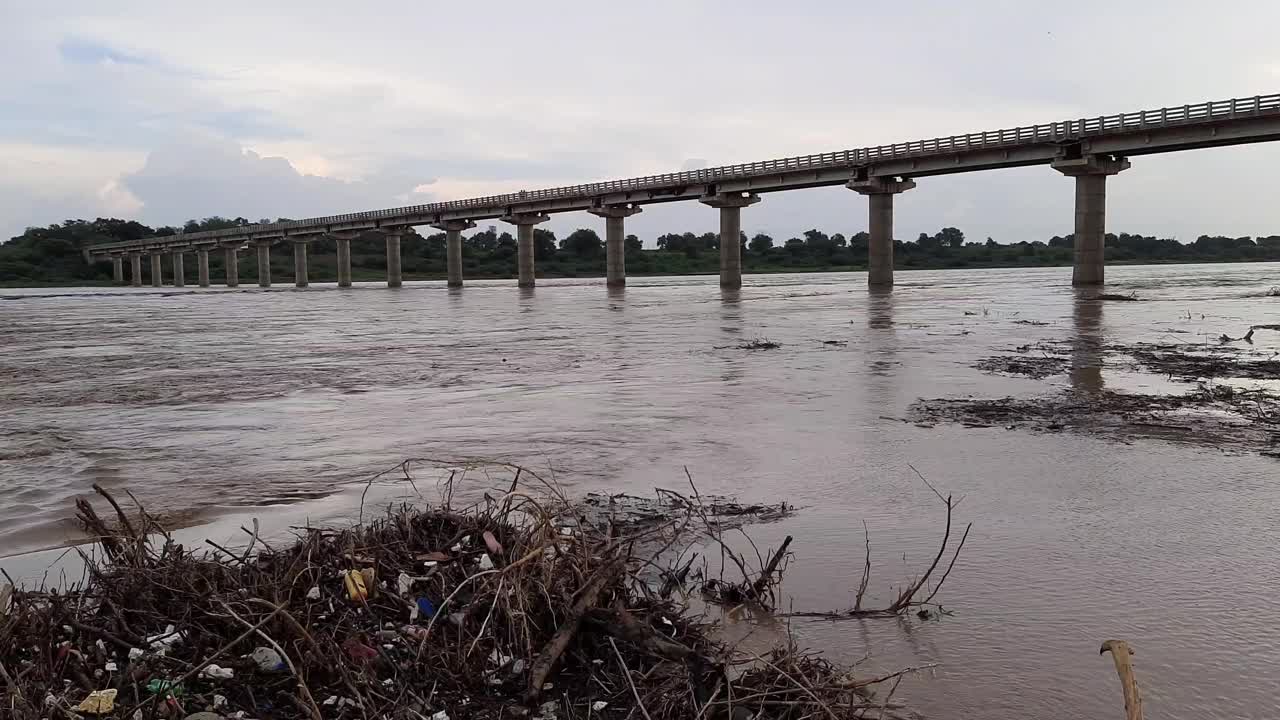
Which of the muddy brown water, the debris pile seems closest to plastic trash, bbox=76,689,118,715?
the debris pile

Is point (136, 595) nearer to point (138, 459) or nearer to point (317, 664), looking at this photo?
point (317, 664)

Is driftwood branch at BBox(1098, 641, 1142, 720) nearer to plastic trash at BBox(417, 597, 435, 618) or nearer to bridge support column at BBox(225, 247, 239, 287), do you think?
plastic trash at BBox(417, 597, 435, 618)

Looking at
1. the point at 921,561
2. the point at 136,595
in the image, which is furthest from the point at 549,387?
the point at 136,595

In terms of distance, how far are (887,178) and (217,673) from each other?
68.4m

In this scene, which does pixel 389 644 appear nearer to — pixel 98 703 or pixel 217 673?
pixel 217 673

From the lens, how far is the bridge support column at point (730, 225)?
77.2m

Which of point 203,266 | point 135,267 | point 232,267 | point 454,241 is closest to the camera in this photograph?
point 454,241

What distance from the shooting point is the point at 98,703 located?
3.55 meters

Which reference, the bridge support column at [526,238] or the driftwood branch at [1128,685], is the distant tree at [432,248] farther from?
the driftwood branch at [1128,685]

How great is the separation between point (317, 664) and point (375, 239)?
639 ft

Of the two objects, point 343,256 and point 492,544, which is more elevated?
point 343,256

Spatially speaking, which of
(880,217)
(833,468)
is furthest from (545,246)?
(833,468)

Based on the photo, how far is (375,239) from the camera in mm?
190500

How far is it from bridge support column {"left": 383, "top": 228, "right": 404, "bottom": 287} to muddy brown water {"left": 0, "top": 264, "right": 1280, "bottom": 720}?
93630mm
